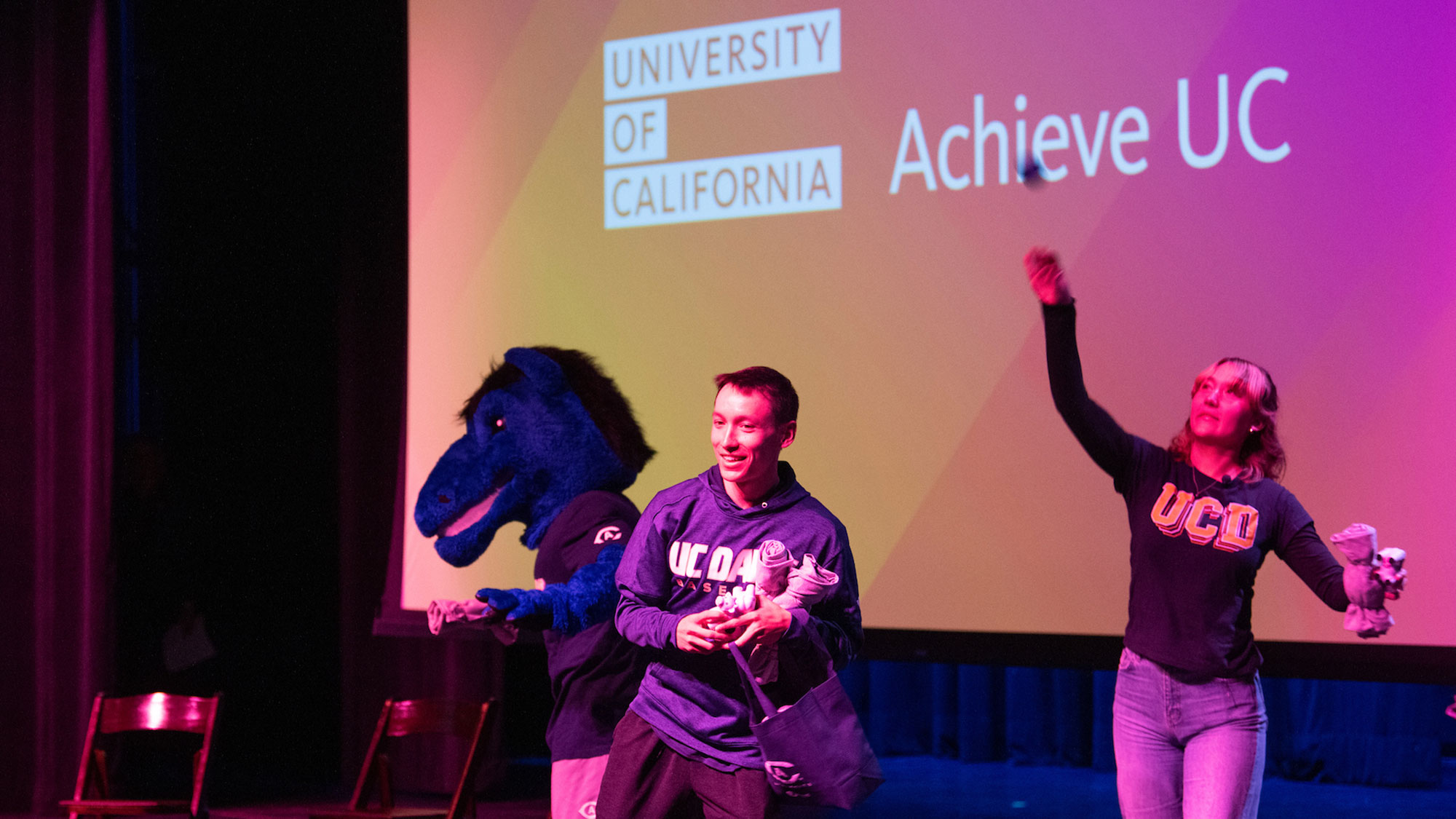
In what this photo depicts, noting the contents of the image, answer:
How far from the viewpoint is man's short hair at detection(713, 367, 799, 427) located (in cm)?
228

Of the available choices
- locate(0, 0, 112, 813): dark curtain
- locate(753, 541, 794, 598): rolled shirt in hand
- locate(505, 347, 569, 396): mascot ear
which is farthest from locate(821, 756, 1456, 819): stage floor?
locate(0, 0, 112, 813): dark curtain

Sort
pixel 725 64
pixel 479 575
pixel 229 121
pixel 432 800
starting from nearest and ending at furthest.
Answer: pixel 725 64, pixel 479 575, pixel 432 800, pixel 229 121

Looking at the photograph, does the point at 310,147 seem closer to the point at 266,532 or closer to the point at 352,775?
the point at 266,532

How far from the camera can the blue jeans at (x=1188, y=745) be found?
237cm

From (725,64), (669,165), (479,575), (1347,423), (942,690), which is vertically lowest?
(942,690)

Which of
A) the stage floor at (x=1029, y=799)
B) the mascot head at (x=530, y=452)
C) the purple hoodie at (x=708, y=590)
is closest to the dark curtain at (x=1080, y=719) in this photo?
the stage floor at (x=1029, y=799)

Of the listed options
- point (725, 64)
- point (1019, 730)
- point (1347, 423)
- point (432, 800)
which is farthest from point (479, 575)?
point (1347, 423)

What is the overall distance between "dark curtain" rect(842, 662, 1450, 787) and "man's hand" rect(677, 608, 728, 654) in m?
3.47

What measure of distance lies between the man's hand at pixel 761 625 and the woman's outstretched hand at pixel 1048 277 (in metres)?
0.95

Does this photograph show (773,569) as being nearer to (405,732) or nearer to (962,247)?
(962,247)

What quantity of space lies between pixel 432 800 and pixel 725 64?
10.6ft

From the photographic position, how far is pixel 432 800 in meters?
5.25

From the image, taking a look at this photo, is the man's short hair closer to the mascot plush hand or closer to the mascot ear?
the mascot plush hand

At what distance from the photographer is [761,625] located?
76.8 inches
